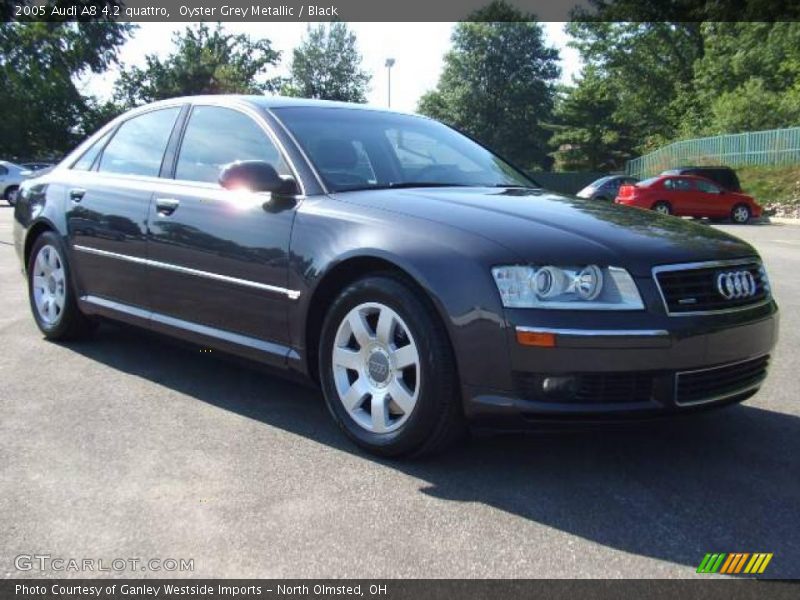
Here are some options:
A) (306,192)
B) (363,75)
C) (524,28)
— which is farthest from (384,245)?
(363,75)

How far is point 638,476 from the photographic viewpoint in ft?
11.3

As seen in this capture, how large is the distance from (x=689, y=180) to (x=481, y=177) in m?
21.8

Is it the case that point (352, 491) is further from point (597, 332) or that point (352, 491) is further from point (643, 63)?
point (643, 63)

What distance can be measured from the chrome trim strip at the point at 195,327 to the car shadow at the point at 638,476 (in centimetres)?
36

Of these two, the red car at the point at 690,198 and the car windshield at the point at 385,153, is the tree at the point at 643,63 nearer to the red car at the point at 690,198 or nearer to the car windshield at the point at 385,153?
the red car at the point at 690,198

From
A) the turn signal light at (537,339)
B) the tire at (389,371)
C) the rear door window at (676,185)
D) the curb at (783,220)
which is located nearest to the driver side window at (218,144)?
the tire at (389,371)

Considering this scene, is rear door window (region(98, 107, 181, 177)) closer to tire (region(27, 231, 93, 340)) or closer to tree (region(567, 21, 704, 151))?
tire (region(27, 231, 93, 340))

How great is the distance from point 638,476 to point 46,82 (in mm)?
54257

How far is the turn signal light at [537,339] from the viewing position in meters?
3.18

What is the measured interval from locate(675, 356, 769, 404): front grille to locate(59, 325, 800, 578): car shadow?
186 millimetres

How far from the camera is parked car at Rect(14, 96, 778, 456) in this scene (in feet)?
10.6

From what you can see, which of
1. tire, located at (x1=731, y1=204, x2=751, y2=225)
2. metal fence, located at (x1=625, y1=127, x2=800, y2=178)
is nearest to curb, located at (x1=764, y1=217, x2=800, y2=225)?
tire, located at (x1=731, y1=204, x2=751, y2=225)

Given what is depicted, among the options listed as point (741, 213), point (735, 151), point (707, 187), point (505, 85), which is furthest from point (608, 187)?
point (505, 85)

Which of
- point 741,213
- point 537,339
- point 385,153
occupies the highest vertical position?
point 385,153
